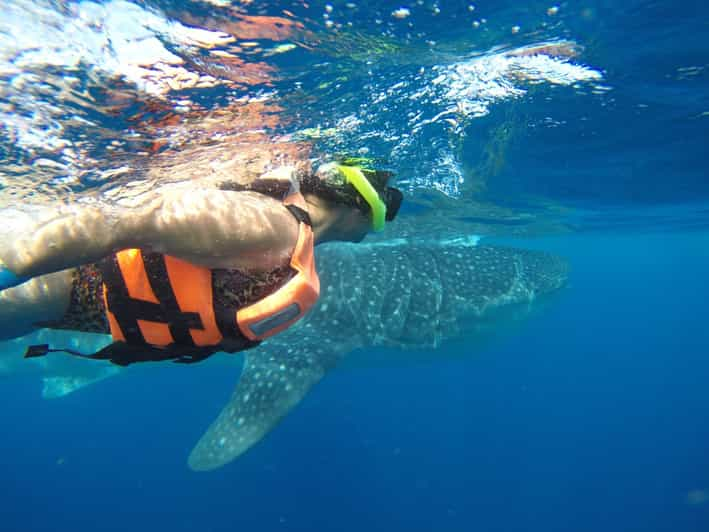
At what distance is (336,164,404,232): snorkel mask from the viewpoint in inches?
111

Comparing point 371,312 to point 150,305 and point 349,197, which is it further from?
point 150,305

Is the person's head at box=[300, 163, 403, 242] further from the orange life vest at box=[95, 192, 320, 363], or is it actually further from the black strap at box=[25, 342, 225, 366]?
the black strap at box=[25, 342, 225, 366]

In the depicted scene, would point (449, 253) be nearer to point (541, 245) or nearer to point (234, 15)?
point (234, 15)

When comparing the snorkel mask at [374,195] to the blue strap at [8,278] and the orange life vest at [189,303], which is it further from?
the blue strap at [8,278]

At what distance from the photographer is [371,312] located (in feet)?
29.8

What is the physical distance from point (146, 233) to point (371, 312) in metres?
7.36

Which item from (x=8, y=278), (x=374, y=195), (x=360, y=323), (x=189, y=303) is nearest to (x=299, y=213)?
(x=374, y=195)

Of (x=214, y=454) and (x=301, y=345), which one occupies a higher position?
(x=301, y=345)

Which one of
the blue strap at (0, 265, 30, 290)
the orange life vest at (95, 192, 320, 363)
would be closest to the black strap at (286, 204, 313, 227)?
the orange life vest at (95, 192, 320, 363)

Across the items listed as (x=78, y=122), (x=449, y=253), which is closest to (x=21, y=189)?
(x=78, y=122)

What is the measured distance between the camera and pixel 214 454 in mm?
5914

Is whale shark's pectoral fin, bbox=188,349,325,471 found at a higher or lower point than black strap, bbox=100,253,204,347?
lower

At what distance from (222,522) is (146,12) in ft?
54.4

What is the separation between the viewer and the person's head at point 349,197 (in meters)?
2.83
